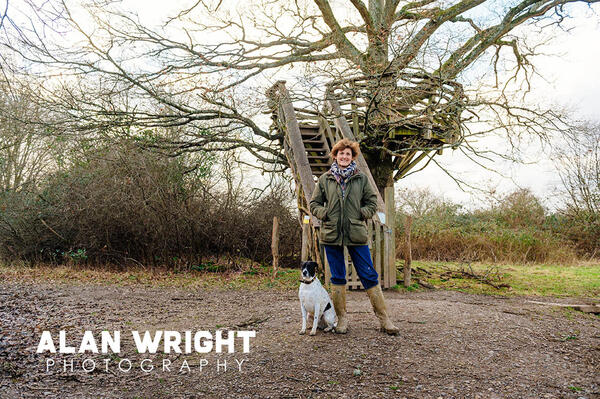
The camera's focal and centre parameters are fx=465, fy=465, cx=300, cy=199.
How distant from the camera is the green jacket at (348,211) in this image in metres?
5.25

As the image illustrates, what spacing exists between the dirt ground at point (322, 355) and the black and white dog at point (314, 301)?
5.9 inches

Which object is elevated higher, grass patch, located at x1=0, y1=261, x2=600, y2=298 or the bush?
the bush

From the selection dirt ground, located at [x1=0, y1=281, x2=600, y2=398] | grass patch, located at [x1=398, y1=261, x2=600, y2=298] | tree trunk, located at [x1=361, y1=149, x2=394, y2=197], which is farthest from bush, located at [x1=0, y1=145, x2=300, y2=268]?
grass patch, located at [x1=398, y1=261, x2=600, y2=298]

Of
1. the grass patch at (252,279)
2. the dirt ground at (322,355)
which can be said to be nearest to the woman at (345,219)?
the dirt ground at (322,355)

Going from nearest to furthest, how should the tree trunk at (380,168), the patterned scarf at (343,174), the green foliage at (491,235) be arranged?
1. the patterned scarf at (343,174)
2. the tree trunk at (380,168)
3. the green foliage at (491,235)

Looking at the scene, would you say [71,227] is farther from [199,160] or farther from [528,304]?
[528,304]

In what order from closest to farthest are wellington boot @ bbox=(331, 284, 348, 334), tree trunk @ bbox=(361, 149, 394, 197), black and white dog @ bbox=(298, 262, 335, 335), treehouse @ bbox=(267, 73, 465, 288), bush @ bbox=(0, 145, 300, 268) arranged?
black and white dog @ bbox=(298, 262, 335, 335) → wellington boot @ bbox=(331, 284, 348, 334) → treehouse @ bbox=(267, 73, 465, 288) → bush @ bbox=(0, 145, 300, 268) → tree trunk @ bbox=(361, 149, 394, 197)

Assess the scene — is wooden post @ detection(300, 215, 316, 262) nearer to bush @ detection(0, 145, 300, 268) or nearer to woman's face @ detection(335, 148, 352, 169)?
bush @ detection(0, 145, 300, 268)

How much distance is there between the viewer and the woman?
17.3 feet

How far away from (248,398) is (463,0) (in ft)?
43.1

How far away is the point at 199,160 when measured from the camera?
12844 millimetres

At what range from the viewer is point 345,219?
17.3 ft

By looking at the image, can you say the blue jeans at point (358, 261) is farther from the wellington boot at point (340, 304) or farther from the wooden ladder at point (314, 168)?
the wooden ladder at point (314, 168)

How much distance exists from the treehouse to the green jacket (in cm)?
296
